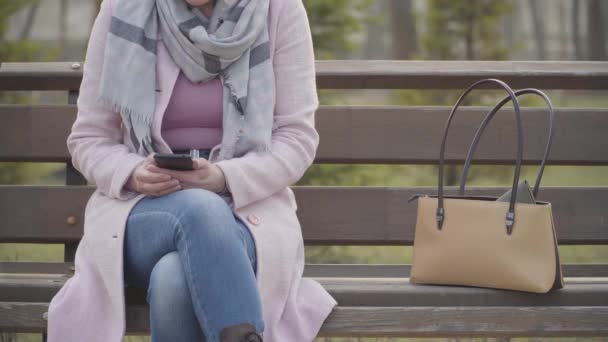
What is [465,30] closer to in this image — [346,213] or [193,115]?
Result: [346,213]

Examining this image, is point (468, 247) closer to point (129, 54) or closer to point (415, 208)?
point (415, 208)

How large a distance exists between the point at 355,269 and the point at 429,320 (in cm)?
82

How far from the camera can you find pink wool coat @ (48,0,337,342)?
237cm

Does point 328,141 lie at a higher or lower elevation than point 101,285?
higher

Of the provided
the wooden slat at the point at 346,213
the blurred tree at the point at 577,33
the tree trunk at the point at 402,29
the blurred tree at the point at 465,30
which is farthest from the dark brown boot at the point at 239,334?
the blurred tree at the point at 577,33

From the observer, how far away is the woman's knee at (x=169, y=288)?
2184mm


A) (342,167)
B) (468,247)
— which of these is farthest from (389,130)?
(342,167)

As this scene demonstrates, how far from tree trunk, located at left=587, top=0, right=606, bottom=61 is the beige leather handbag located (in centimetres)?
2090

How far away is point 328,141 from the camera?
10.4ft

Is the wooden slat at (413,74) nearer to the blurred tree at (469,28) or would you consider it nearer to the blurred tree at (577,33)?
the blurred tree at (469,28)

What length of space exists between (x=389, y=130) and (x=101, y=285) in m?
1.23

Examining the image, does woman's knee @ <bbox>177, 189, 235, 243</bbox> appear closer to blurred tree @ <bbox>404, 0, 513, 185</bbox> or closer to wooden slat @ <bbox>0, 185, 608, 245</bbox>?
wooden slat @ <bbox>0, 185, 608, 245</bbox>

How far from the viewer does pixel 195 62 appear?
258 centimetres

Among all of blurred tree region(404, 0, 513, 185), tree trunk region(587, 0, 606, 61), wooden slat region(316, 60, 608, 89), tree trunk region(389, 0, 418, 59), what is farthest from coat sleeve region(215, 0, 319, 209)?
tree trunk region(587, 0, 606, 61)
